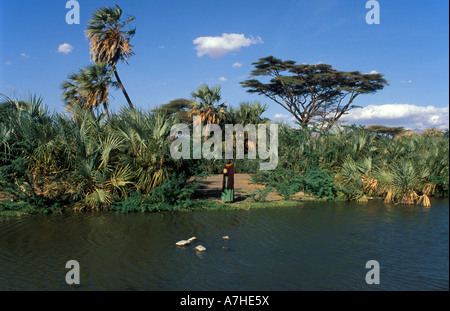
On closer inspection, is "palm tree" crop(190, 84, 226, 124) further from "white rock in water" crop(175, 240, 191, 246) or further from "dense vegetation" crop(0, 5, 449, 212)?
"white rock in water" crop(175, 240, 191, 246)

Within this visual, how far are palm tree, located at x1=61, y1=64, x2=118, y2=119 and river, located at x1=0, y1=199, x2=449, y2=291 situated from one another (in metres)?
14.5

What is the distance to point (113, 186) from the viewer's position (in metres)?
11.5

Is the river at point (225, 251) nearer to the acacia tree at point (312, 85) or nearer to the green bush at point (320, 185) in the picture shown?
the green bush at point (320, 185)

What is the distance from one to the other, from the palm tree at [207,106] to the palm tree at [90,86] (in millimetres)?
6009

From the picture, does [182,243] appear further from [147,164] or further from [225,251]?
[147,164]

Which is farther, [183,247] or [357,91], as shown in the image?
[357,91]

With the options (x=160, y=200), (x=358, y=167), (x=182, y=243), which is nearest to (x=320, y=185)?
(x=358, y=167)

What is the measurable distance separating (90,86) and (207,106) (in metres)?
7.84

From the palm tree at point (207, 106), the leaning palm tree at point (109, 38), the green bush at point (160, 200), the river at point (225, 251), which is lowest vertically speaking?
the river at point (225, 251)

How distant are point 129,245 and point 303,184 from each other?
361 inches

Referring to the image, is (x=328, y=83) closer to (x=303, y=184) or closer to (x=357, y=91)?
(x=357, y=91)

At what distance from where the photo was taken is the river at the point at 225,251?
5.49 m

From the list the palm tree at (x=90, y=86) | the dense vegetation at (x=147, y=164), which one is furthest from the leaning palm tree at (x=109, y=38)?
the dense vegetation at (x=147, y=164)
